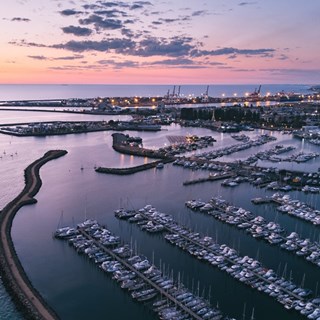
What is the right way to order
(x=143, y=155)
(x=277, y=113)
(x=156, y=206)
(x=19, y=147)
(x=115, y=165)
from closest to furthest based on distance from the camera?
(x=156, y=206), (x=115, y=165), (x=143, y=155), (x=19, y=147), (x=277, y=113)

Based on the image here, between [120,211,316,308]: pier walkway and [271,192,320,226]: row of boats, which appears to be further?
[271,192,320,226]: row of boats

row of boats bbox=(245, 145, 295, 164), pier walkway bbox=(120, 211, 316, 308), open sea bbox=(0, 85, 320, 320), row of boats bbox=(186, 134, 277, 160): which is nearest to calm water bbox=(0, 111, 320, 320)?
open sea bbox=(0, 85, 320, 320)

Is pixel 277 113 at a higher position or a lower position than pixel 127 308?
higher

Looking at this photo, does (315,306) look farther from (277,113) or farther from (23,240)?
(277,113)

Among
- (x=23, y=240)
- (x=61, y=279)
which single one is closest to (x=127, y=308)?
(x=61, y=279)

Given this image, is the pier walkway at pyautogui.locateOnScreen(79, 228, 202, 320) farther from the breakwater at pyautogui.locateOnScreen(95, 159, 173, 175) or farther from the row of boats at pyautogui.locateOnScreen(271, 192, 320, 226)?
the breakwater at pyautogui.locateOnScreen(95, 159, 173, 175)

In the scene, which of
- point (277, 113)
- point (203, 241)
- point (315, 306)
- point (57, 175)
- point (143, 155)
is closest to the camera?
point (315, 306)

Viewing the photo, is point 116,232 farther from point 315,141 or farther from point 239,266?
point 315,141

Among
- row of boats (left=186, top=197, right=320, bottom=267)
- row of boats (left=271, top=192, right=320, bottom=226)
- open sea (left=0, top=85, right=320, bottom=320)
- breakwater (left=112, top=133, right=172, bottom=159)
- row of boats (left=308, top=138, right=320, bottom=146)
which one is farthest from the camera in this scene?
row of boats (left=308, top=138, right=320, bottom=146)
